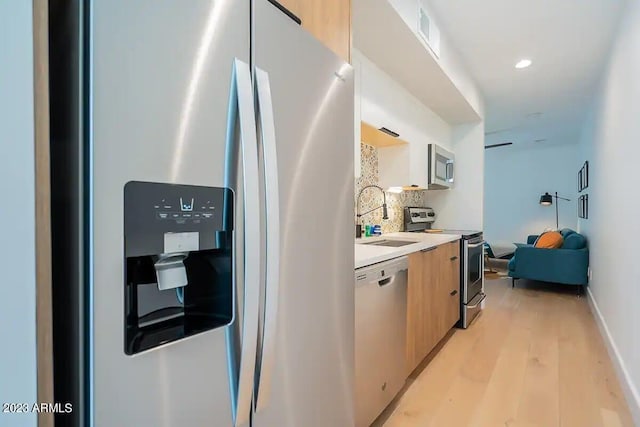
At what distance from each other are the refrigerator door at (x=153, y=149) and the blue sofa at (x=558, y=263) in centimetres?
504

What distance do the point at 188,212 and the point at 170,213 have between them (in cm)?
4

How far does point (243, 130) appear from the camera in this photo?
77cm

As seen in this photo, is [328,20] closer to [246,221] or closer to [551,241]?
[246,221]

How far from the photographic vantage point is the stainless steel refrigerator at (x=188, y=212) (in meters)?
0.56

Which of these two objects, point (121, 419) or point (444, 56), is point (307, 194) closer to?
point (121, 419)

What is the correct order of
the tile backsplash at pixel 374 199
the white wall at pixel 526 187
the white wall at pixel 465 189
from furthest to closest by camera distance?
the white wall at pixel 526 187 < the white wall at pixel 465 189 < the tile backsplash at pixel 374 199

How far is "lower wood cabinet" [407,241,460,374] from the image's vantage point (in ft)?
7.04

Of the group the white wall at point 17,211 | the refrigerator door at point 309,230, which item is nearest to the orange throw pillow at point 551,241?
the refrigerator door at point 309,230

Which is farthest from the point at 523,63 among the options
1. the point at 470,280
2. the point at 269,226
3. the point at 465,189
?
the point at 269,226

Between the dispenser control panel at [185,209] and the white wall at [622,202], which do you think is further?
the white wall at [622,202]

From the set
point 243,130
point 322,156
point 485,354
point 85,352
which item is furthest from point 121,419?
point 485,354

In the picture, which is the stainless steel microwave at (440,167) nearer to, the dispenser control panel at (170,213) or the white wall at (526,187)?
the dispenser control panel at (170,213)

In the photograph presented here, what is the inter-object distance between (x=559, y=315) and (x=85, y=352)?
4421 mm

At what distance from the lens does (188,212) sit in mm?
692
